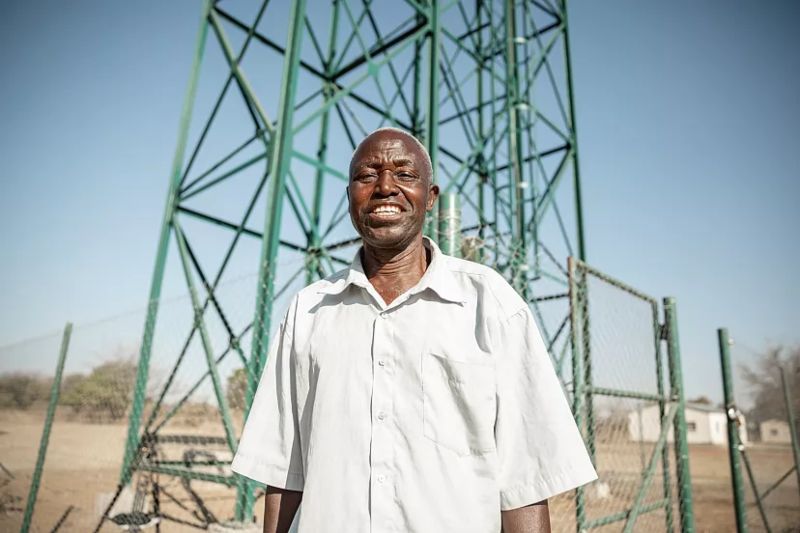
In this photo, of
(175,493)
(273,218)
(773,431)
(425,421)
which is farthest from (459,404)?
(175,493)

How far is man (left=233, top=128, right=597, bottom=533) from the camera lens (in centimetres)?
116

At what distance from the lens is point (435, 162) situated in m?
5.20

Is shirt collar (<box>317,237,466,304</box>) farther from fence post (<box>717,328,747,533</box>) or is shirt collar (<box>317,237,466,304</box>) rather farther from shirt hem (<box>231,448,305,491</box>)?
fence post (<box>717,328,747,533</box>)

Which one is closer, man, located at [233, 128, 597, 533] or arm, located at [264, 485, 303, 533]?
man, located at [233, 128, 597, 533]

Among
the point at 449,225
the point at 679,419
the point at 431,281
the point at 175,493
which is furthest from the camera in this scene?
the point at 175,493

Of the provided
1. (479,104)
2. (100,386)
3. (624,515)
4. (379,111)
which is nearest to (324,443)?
(624,515)

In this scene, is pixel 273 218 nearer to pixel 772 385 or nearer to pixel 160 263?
pixel 160 263

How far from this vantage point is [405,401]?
1224mm

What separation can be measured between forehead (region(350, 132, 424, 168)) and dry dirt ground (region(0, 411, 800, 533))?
413 cm

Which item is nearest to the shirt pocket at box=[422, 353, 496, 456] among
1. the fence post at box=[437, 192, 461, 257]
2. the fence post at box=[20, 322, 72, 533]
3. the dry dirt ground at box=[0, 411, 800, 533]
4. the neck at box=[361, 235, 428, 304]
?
the neck at box=[361, 235, 428, 304]

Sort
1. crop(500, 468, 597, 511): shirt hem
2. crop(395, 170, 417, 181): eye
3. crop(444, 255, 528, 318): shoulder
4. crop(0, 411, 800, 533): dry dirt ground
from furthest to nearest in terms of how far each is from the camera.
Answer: crop(0, 411, 800, 533): dry dirt ground → crop(395, 170, 417, 181): eye → crop(444, 255, 528, 318): shoulder → crop(500, 468, 597, 511): shirt hem

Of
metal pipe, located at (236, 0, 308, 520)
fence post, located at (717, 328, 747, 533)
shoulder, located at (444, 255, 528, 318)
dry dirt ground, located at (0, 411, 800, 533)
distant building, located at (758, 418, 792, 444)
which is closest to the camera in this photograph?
shoulder, located at (444, 255, 528, 318)

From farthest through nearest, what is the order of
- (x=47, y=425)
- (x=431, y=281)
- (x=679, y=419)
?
1. (x=47, y=425)
2. (x=679, y=419)
3. (x=431, y=281)

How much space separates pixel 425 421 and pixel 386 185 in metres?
0.65
